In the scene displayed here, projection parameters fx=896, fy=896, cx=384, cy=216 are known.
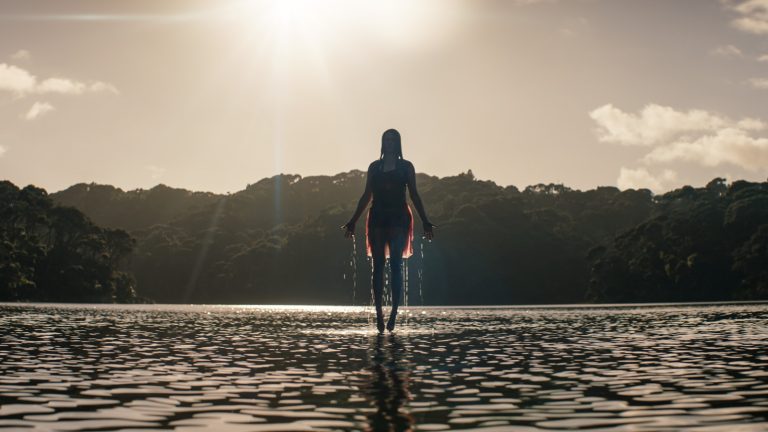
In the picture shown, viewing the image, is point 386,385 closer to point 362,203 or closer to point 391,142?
point 362,203

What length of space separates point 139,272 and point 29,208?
38324 mm

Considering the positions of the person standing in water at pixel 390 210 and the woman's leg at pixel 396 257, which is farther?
the person standing in water at pixel 390 210

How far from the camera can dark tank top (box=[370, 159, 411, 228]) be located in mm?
16328

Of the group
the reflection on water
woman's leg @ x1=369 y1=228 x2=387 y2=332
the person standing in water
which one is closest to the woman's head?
the person standing in water

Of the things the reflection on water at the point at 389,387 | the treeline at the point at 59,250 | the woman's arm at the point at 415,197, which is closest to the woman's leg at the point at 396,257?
the woman's arm at the point at 415,197

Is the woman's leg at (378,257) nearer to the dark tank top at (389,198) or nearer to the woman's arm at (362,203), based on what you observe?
the dark tank top at (389,198)

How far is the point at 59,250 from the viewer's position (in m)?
101

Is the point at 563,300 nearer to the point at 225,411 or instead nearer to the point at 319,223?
the point at 319,223

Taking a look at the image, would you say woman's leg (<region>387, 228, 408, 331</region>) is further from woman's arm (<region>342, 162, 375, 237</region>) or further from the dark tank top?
woman's arm (<region>342, 162, 375, 237</region>)

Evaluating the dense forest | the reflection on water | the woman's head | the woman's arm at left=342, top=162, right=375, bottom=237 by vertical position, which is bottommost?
the reflection on water

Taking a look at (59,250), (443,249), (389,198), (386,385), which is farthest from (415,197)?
(443,249)

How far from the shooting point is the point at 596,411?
5.97 metres

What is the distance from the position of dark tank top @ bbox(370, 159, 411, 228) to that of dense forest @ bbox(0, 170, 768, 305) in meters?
77.2

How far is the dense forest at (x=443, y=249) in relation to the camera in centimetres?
9238
